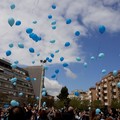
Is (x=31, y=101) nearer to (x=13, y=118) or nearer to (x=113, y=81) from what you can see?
(x=113, y=81)

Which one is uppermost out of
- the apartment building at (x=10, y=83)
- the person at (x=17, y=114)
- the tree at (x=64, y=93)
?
the apartment building at (x=10, y=83)

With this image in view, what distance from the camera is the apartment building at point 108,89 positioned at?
282 feet

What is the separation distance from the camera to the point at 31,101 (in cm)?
8169

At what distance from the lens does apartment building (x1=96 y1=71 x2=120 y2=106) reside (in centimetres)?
8606

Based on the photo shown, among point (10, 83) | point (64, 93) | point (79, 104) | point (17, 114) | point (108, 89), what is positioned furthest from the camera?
point (108, 89)

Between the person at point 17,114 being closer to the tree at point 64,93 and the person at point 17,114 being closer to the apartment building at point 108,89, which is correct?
the tree at point 64,93

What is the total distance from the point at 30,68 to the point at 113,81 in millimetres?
46122

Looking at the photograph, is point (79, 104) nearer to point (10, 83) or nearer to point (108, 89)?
point (108, 89)

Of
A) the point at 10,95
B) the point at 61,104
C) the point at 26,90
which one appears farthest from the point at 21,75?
the point at 61,104

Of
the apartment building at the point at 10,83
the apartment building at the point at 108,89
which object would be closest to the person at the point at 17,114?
the apartment building at the point at 10,83

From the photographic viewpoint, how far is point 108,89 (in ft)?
292

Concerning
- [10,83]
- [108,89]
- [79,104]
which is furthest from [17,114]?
[108,89]

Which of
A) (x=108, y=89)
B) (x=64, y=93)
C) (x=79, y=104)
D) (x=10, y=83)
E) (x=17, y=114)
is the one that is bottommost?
(x=17, y=114)

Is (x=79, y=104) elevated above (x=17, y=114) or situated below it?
above
